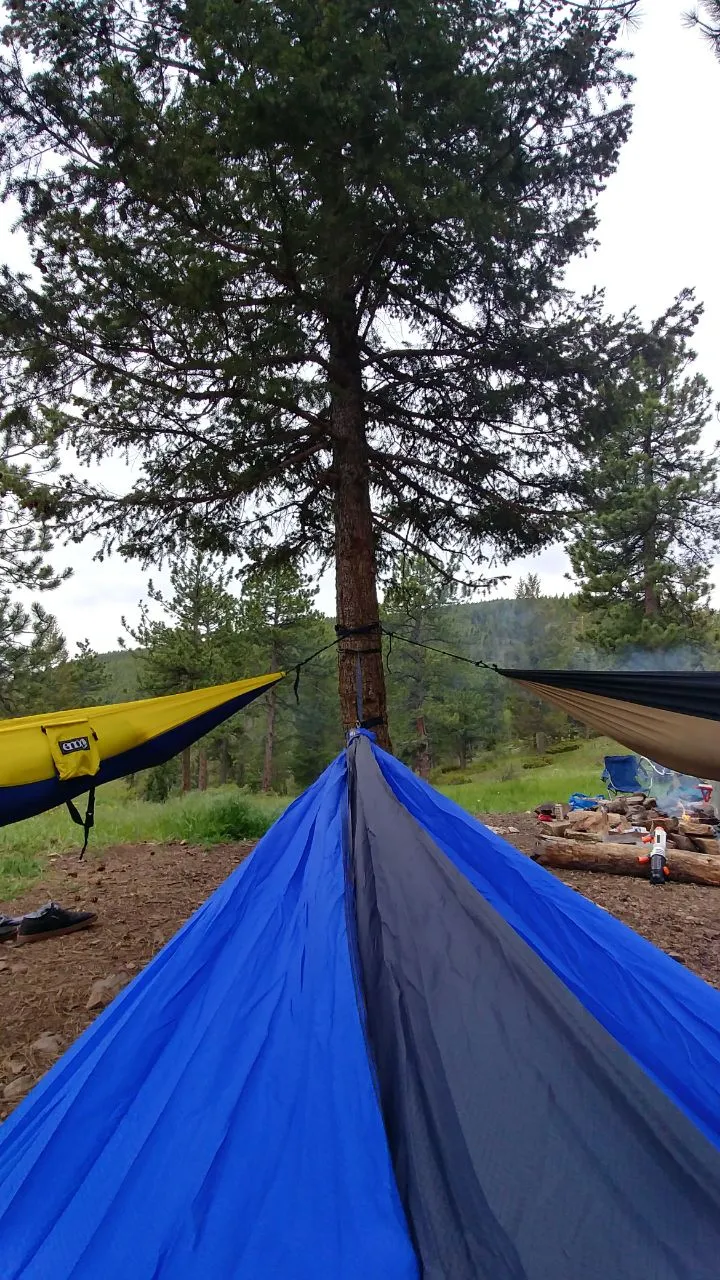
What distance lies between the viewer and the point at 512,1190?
1.09 metres

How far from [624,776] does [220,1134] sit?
9684mm

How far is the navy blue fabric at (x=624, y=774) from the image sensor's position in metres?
9.85

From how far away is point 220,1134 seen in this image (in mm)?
1182

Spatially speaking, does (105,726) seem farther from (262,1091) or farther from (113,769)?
(262,1091)

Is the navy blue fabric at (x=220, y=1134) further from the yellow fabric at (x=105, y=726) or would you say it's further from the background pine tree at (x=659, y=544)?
the background pine tree at (x=659, y=544)

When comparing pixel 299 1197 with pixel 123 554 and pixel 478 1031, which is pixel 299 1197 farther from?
pixel 123 554

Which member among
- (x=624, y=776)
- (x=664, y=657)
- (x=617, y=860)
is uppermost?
(x=664, y=657)

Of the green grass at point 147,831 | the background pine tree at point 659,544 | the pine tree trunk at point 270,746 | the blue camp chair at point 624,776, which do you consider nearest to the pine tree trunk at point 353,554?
the green grass at point 147,831

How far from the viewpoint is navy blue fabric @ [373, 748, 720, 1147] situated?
1.36 m

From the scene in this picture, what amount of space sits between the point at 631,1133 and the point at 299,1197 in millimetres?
550

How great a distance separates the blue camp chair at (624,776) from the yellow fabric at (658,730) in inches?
295

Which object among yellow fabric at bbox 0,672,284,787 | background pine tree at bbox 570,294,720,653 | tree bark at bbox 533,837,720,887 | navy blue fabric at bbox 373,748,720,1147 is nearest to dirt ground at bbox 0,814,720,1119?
tree bark at bbox 533,837,720,887

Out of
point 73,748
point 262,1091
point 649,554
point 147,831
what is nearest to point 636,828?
point 147,831

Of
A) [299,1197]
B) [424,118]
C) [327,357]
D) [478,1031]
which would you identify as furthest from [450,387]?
[299,1197]
